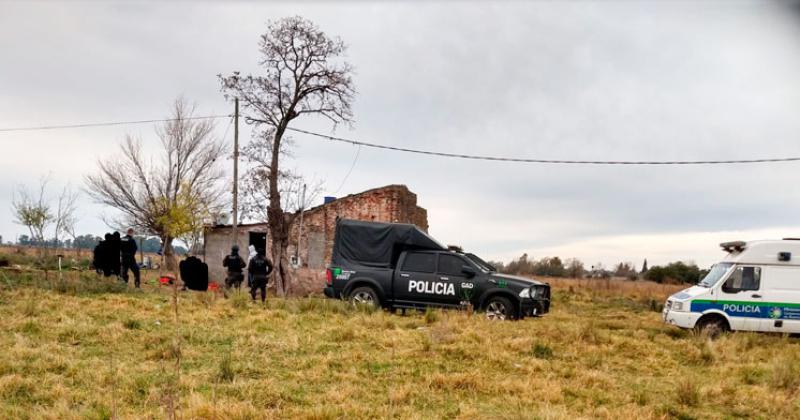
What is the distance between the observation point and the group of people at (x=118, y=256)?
19.5 m

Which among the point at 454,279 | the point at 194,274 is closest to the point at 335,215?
the point at 194,274

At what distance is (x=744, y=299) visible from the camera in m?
13.7

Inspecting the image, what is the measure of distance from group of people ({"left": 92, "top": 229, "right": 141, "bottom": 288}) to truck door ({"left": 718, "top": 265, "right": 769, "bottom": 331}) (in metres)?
16.6

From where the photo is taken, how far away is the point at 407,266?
15.6 metres

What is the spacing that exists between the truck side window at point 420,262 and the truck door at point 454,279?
18 centimetres

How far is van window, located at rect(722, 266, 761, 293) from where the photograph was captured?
1377cm

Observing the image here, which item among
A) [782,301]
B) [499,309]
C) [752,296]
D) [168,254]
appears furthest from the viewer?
[168,254]

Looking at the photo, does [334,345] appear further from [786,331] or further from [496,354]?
[786,331]

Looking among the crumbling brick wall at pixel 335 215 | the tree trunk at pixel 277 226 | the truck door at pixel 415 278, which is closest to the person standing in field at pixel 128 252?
the tree trunk at pixel 277 226

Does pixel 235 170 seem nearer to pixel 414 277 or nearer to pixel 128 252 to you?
pixel 128 252

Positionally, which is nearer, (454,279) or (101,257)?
(454,279)

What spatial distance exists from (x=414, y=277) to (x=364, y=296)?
138cm

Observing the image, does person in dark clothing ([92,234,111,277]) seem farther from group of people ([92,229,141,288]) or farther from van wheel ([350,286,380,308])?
van wheel ([350,286,380,308])

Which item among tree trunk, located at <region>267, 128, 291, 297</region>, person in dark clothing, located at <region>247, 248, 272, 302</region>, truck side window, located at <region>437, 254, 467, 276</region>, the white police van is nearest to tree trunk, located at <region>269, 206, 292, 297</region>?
tree trunk, located at <region>267, 128, 291, 297</region>
